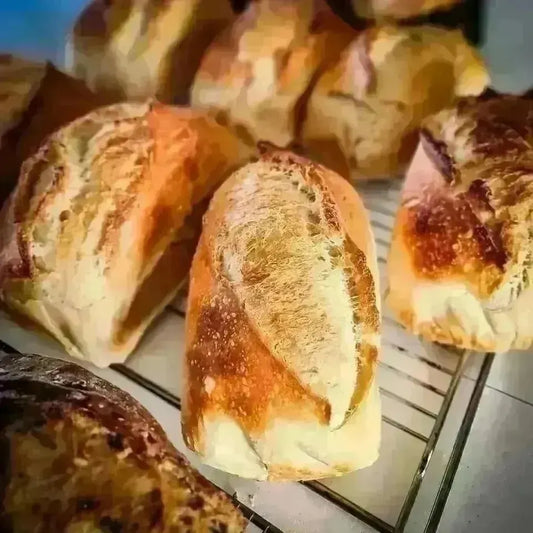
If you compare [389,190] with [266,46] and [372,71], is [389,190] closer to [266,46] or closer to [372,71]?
[372,71]

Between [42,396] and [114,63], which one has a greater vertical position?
[114,63]

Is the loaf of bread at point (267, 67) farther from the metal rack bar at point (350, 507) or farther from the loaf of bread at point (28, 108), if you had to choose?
the metal rack bar at point (350, 507)

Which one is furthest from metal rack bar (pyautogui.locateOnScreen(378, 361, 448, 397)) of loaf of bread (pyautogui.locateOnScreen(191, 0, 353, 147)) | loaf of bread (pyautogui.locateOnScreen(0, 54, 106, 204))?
loaf of bread (pyautogui.locateOnScreen(0, 54, 106, 204))

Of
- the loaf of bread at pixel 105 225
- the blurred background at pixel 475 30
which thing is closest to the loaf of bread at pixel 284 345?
the loaf of bread at pixel 105 225

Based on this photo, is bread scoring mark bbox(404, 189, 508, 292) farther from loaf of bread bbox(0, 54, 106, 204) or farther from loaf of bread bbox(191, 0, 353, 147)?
loaf of bread bbox(0, 54, 106, 204)

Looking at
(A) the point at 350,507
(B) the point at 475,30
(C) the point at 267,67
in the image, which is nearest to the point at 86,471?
(A) the point at 350,507

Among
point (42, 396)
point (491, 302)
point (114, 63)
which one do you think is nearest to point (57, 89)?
point (114, 63)
